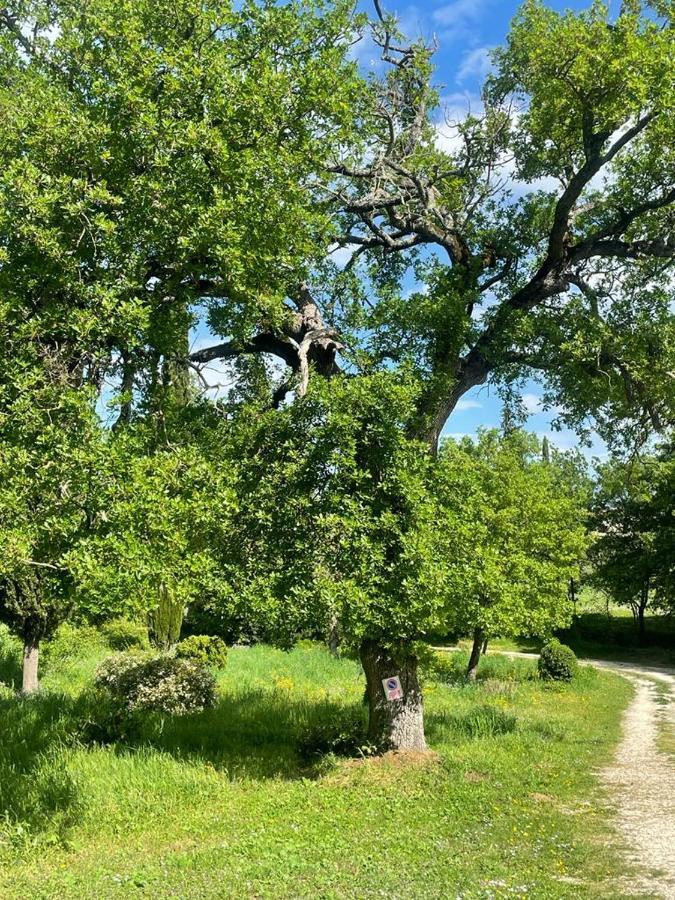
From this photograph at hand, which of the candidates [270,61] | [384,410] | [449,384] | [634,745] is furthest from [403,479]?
[634,745]

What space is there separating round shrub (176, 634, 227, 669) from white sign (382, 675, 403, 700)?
7.60 metres

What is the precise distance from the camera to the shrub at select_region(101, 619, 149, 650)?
2272 centimetres

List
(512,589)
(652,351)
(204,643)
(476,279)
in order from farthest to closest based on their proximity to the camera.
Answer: (204,643) < (476,279) < (652,351) < (512,589)

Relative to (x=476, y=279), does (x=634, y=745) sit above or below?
below

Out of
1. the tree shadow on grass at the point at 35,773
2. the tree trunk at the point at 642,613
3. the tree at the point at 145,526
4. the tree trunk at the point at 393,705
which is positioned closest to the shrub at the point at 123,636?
the tree shadow on grass at the point at 35,773

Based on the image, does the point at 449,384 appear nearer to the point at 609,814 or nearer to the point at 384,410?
the point at 384,410

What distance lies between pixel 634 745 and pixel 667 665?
23.3 m

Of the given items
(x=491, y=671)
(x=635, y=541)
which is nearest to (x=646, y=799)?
(x=491, y=671)

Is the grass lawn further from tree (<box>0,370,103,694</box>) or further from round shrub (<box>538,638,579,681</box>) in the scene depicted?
round shrub (<box>538,638,579,681</box>)

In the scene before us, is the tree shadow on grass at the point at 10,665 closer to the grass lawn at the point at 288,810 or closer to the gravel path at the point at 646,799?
the grass lawn at the point at 288,810

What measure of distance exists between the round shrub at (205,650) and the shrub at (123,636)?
5.10 metres

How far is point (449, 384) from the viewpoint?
10.8 meters

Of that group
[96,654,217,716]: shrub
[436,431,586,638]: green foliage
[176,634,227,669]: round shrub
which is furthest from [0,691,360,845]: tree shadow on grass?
[176,634,227,669]: round shrub

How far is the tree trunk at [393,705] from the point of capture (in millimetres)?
10102
